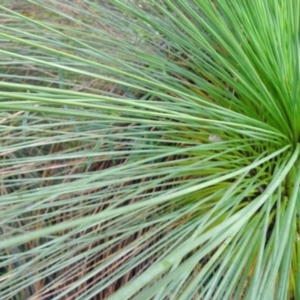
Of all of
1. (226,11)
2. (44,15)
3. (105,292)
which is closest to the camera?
(226,11)

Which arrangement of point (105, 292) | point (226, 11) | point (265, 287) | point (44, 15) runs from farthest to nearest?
point (44, 15), point (105, 292), point (226, 11), point (265, 287)

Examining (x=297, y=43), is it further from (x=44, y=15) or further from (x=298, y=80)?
(x=44, y=15)

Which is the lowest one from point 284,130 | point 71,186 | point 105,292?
point 105,292

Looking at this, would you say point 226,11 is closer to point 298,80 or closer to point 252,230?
point 298,80

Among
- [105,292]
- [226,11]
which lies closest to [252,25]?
[226,11]

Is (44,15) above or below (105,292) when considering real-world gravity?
above

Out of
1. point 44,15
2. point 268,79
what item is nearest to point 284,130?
point 268,79

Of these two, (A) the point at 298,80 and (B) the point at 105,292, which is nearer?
(A) the point at 298,80

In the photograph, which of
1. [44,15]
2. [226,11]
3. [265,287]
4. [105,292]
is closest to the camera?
[265,287]

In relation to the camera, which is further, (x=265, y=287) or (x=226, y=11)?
(x=226, y=11)
